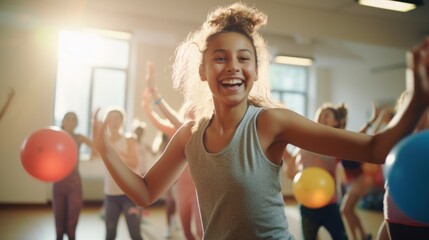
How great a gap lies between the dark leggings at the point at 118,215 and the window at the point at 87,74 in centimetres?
416

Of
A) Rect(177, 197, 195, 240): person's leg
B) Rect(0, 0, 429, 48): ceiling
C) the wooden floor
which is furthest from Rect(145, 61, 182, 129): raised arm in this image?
Rect(0, 0, 429, 48): ceiling

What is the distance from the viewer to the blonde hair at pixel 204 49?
129 centimetres

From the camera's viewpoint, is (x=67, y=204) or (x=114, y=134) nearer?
(x=67, y=204)

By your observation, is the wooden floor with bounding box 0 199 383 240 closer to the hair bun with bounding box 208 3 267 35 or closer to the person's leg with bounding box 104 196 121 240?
the person's leg with bounding box 104 196 121 240

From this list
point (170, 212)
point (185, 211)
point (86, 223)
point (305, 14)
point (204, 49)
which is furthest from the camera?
point (305, 14)

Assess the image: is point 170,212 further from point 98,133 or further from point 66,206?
point 98,133

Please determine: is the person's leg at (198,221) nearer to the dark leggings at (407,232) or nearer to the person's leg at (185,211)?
the person's leg at (185,211)

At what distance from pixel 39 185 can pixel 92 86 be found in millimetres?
1963

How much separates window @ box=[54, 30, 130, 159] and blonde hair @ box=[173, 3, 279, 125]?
5972 millimetres

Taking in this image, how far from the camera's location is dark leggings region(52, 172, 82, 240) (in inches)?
137

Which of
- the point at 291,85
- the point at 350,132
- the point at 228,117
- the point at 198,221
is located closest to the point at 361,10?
the point at 291,85

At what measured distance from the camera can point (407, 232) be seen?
1.89m

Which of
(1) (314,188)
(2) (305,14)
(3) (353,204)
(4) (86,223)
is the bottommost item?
(4) (86,223)

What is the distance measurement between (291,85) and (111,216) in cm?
680
